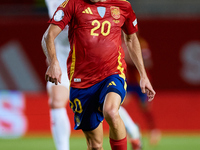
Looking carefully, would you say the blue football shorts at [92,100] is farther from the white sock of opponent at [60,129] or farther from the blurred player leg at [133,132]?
the blurred player leg at [133,132]

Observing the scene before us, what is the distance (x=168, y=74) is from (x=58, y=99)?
5.76 m

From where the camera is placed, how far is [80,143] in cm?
800

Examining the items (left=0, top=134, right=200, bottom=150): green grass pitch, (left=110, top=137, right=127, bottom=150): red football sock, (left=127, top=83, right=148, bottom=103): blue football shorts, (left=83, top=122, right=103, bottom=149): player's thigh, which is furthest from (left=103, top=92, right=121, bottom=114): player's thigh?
(left=127, top=83, right=148, bottom=103): blue football shorts

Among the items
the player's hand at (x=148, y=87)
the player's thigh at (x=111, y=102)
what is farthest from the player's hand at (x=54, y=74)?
the player's hand at (x=148, y=87)

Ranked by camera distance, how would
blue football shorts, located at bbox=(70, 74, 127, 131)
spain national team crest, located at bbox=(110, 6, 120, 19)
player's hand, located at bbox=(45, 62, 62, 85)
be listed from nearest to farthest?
player's hand, located at bbox=(45, 62, 62, 85), blue football shorts, located at bbox=(70, 74, 127, 131), spain national team crest, located at bbox=(110, 6, 120, 19)

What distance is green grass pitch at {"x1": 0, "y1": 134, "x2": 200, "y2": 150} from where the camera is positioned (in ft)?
24.3

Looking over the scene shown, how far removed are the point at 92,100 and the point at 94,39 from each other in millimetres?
534

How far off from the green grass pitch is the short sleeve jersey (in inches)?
112

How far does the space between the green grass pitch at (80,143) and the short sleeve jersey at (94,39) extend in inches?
112

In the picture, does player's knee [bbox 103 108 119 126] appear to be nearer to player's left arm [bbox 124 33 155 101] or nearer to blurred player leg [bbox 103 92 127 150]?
blurred player leg [bbox 103 92 127 150]

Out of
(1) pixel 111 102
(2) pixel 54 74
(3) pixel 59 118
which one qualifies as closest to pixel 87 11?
(2) pixel 54 74

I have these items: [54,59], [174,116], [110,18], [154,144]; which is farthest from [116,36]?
[174,116]

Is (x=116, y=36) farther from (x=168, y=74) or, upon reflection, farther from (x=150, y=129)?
(x=168, y=74)

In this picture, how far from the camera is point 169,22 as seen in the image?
10.6 metres
